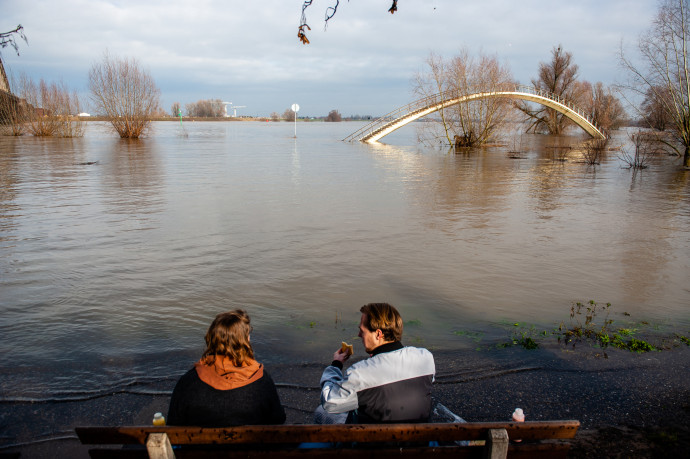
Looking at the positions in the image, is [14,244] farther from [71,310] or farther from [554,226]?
[554,226]

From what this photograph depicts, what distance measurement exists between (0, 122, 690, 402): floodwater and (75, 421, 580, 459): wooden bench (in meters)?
2.25

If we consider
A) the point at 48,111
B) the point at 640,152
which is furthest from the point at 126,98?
the point at 640,152

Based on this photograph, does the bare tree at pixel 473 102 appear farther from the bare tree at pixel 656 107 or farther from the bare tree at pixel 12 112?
the bare tree at pixel 12 112

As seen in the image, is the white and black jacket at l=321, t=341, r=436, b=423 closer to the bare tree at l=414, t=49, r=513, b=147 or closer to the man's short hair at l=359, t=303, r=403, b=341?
the man's short hair at l=359, t=303, r=403, b=341

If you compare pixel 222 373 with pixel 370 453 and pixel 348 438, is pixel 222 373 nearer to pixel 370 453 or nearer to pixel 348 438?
pixel 348 438

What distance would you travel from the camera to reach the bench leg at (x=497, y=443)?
231 cm

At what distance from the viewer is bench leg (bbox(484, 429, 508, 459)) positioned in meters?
2.31

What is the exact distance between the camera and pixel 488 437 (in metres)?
2.34

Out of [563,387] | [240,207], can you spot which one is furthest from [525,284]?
[240,207]

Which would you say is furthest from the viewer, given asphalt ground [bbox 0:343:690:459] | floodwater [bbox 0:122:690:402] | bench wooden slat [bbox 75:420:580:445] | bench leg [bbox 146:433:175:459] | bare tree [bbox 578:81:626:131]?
bare tree [bbox 578:81:626:131]

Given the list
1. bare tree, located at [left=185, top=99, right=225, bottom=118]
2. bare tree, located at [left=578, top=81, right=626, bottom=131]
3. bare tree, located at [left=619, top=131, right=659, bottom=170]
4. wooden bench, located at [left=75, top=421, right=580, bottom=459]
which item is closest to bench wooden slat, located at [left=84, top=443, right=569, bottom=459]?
wooden bench, located at [left=75, top=421, right=580, bottom=459]

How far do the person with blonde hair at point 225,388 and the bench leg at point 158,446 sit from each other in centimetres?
28

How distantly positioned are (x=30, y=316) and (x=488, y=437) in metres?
6.02

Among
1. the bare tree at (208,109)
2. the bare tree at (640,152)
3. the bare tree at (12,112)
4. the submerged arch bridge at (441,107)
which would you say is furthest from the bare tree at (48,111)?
the bare tree at (208,109)
